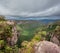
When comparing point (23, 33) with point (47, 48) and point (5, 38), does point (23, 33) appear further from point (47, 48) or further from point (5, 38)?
point (47, 48)

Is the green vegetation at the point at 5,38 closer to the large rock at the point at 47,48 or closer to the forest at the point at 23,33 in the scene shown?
the forest at the point at 23,33

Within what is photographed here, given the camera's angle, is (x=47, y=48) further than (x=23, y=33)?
No

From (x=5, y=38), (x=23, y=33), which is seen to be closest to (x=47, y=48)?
(x=23, y=33)

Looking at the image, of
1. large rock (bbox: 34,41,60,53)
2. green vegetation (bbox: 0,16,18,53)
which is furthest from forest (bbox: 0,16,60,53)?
large rock (bbox: 34,41,60,53)

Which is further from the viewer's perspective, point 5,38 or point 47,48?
point 5,38

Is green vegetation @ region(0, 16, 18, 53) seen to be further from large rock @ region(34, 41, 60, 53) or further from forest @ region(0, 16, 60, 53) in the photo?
large rock @ region(34, 41, 60, 53)

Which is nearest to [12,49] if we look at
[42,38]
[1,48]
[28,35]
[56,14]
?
[1,48]

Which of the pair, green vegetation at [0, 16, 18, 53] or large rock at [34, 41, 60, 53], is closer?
large rock at [34, 41, 60, 53]

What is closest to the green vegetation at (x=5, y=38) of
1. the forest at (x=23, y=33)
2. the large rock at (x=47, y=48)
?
the forest at (x=23, y=33)

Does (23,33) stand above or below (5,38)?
above
